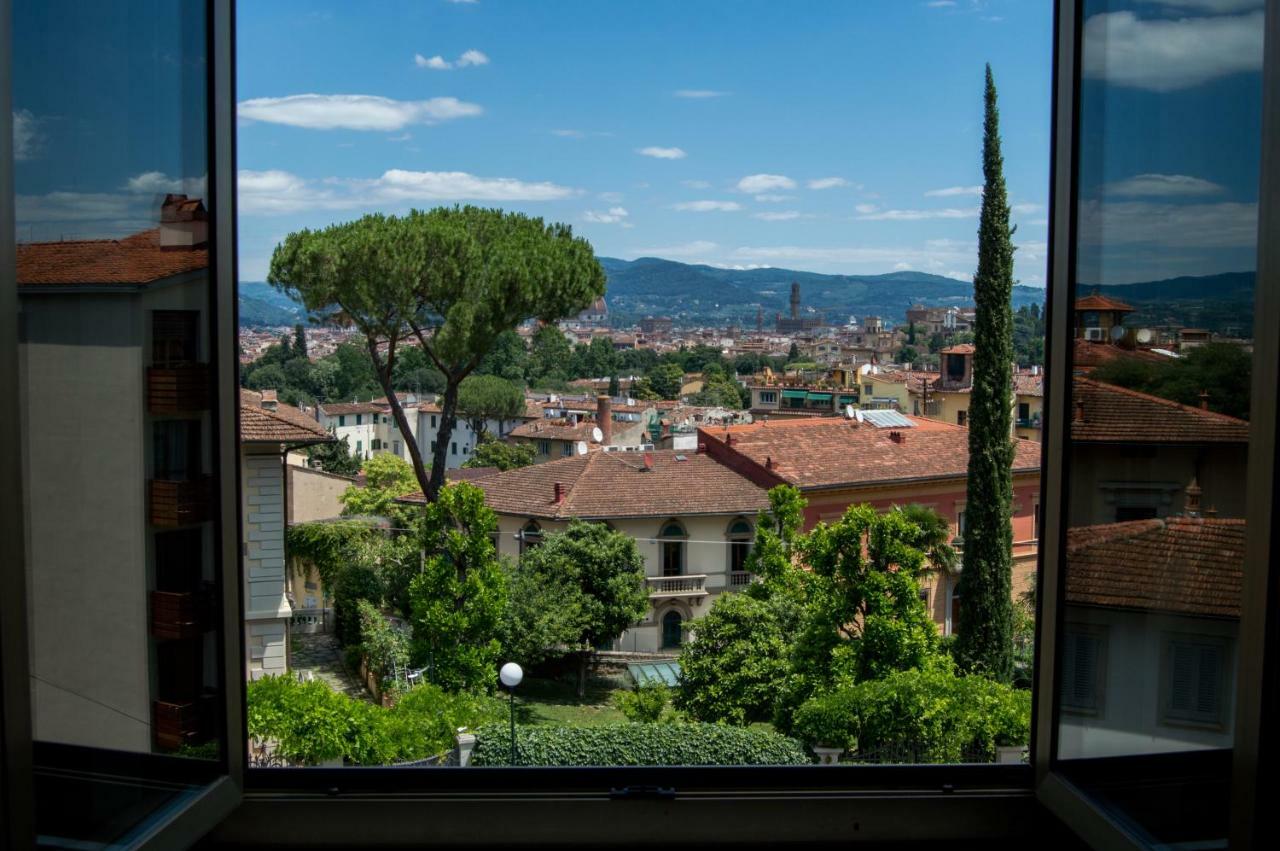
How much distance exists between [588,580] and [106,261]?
9.46 m

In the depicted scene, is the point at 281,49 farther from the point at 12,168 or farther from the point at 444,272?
the point at 12,168

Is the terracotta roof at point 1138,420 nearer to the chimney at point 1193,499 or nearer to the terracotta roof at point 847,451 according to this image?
the chimney at point 1193,499

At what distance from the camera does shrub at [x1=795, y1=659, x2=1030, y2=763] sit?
18.0ft

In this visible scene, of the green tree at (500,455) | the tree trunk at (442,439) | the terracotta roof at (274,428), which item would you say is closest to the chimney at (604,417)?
the green tree at (500,455)

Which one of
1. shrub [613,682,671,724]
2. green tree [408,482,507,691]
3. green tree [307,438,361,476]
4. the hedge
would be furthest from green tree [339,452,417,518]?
the hedge

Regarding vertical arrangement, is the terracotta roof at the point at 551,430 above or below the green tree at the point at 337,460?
above

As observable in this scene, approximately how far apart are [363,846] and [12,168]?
80 cm

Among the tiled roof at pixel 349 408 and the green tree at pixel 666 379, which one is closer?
the tiled roof at pixel 349 408

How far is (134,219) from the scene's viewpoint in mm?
1080

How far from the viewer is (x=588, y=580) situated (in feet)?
34.0

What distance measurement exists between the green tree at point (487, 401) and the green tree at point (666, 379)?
312 inches

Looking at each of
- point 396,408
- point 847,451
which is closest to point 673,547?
point 847,451

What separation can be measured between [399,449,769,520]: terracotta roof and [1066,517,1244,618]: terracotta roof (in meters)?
10.3

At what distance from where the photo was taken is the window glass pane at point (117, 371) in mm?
884
